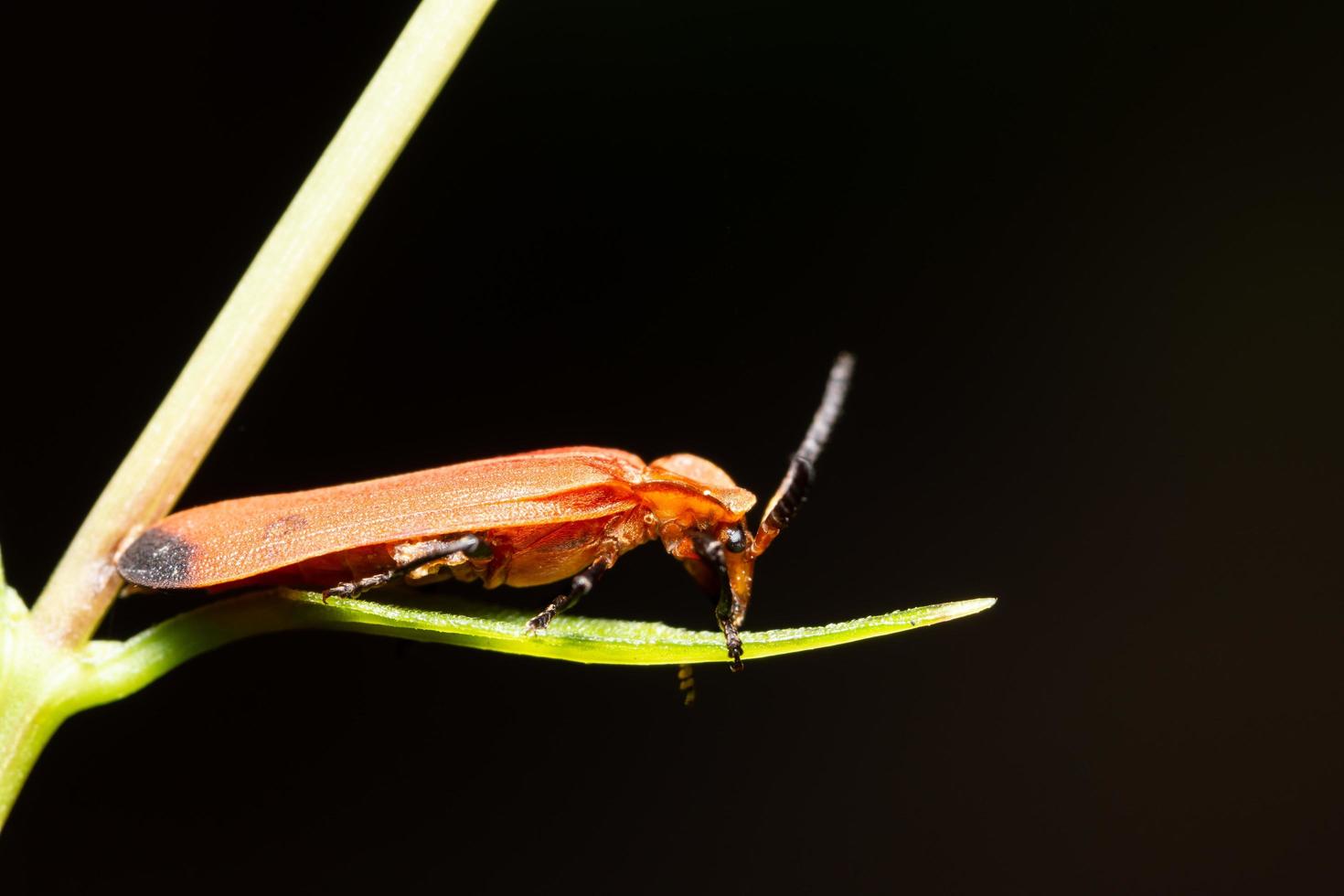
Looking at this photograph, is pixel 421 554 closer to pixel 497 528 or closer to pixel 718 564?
pixel 497 528

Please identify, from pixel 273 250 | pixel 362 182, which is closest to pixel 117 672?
pixel 273 250

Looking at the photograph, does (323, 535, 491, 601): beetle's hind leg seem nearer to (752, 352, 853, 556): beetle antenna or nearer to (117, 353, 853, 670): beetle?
(117, 353, 853, 670): beetle

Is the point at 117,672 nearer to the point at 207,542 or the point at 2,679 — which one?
the point at 2,679

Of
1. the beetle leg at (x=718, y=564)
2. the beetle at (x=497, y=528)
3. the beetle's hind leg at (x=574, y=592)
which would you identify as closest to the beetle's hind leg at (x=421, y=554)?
the beetle at (x=497, y=528)

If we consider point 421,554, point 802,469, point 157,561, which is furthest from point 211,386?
point 802,469

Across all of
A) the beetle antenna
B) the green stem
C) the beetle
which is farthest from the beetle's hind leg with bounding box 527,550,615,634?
the green stem

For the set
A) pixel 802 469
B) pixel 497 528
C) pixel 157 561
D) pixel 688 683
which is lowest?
pixel 157 561

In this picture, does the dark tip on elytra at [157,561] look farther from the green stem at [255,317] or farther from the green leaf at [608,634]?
the green leaf at [608,634]
